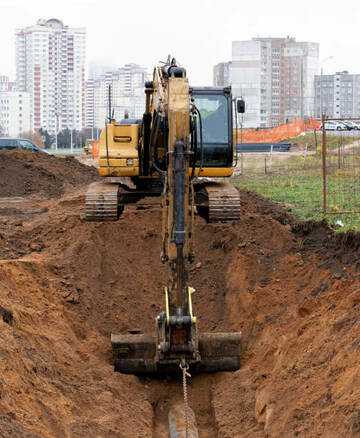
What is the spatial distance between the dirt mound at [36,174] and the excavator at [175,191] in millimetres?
13411

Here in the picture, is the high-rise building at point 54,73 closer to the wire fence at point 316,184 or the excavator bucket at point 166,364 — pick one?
the wire fence at point 316,184

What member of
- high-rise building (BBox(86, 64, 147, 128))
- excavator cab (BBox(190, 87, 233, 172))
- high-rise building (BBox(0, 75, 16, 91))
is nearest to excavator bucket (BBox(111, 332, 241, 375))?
excavator cab (BBox(190, 87, 233, 172))

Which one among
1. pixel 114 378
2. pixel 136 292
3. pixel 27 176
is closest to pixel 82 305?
pixel 136 292

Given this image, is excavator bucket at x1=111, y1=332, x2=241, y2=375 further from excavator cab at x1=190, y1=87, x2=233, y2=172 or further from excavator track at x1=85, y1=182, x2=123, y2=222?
excavator cab at x1=190, y1=87, x2=233, y2=172

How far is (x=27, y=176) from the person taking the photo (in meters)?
27.1

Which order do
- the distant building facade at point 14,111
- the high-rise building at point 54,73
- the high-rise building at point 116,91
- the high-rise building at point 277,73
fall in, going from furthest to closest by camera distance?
the high-rise building at point 54,73 < the distant building facade at point 14,111 < the high-rise building at point 116,91 < the high-rise building at point 277,73

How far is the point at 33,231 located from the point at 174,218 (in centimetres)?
799

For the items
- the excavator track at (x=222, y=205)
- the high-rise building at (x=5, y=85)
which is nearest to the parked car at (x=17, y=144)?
the excavator track at (x=222, y=205)

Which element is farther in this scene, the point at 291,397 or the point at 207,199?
the point at 207,199

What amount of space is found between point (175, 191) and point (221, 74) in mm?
111588

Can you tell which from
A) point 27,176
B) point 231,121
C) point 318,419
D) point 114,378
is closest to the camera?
point 318,419

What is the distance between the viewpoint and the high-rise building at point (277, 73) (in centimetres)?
8981

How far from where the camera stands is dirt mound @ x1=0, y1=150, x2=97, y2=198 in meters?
26.0

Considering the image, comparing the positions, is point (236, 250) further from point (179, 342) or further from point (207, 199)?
point (179, 342)
